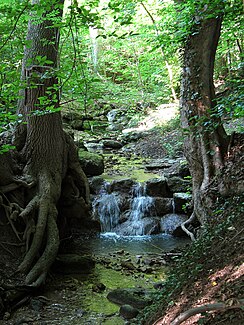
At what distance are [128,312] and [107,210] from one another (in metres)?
5.67

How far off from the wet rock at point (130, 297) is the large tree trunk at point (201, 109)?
1.72 metres

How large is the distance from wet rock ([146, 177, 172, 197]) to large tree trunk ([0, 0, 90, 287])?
3279 mm

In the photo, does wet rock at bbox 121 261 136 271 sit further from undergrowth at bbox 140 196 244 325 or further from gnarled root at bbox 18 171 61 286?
undergrowth at bbox 140 196 244 325

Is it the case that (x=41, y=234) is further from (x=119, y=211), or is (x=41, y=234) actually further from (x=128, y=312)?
(x=119, y=211)

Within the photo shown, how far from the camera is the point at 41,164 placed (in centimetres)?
786

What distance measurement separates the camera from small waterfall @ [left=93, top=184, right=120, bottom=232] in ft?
35.4

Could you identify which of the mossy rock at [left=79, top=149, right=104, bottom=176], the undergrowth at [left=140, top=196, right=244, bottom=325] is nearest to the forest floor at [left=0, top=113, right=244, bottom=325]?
the undergrowth at [left=140, top=196, right=244, bottom=325]

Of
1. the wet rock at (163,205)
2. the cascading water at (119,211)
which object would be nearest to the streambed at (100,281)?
the cascading water at (119,211)

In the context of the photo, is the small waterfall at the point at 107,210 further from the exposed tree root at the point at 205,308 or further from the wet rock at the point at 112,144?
the exposed tree root at the point at 205,308

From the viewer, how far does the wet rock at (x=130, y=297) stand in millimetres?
5750

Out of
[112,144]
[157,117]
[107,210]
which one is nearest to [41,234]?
[107,210]

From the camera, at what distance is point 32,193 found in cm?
762

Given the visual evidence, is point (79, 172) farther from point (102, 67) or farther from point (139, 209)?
point (102, 67)

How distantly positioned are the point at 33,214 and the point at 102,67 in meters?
19.2
